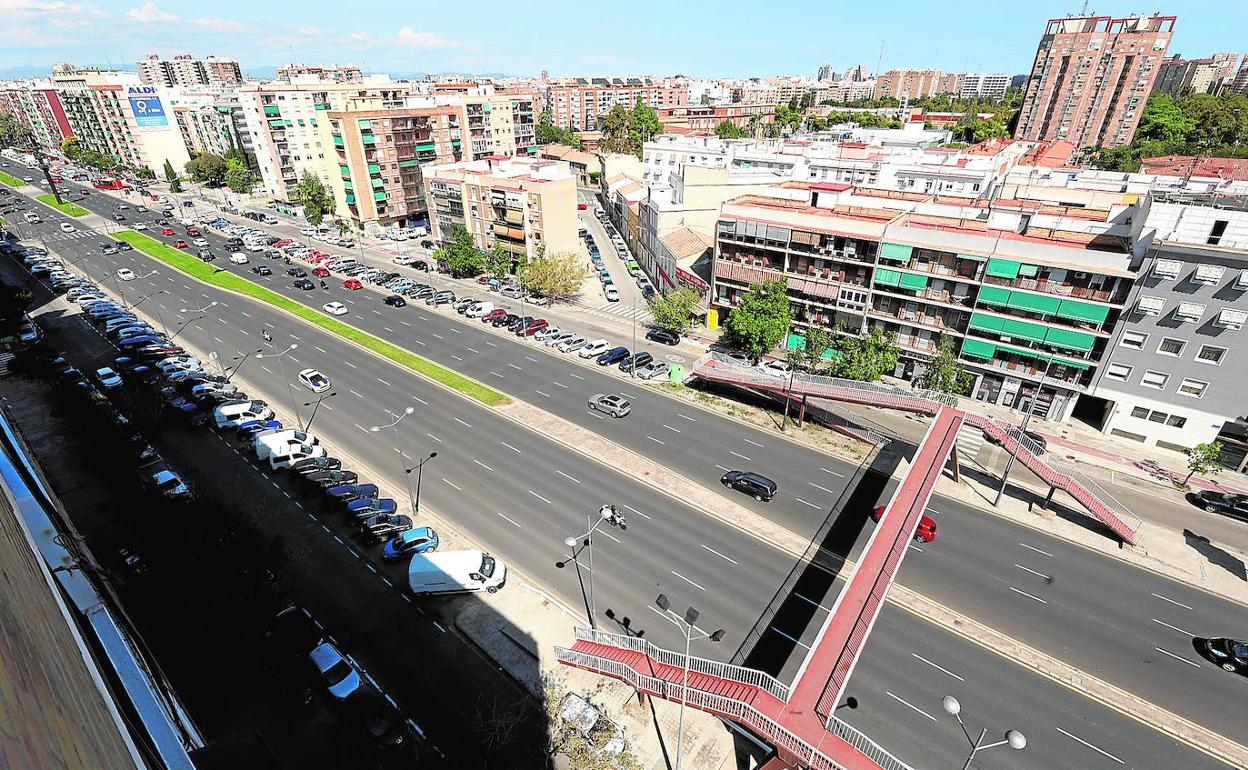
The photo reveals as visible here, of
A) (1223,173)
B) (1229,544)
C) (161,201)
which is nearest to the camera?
(1229,544)

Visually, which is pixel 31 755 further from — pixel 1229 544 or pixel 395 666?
pixel 1229 544

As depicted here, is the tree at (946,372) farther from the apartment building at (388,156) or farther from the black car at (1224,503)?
the apartment building at (388,156)

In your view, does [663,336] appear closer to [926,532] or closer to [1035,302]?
[1035,302]

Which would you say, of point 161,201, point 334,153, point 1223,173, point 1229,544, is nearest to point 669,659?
point 1229,544

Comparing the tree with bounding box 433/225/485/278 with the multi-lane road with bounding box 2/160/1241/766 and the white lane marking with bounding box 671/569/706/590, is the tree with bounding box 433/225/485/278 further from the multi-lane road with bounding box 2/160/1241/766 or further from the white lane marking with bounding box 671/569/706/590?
the white lane marking with bounding box 671/569/706/590

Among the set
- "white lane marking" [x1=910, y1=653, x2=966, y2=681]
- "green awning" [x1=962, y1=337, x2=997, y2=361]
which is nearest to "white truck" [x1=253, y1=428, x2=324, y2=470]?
"white lane marking" [x1=910, y1=653, x2=966, y2=681]

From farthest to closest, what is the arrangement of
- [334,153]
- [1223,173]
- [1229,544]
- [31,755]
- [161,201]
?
[161,201] < [334,153] < [1223,173] < [1229,544] < [31,755]

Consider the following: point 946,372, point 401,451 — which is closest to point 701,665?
point 401,451

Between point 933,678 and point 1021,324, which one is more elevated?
point 1021,324
